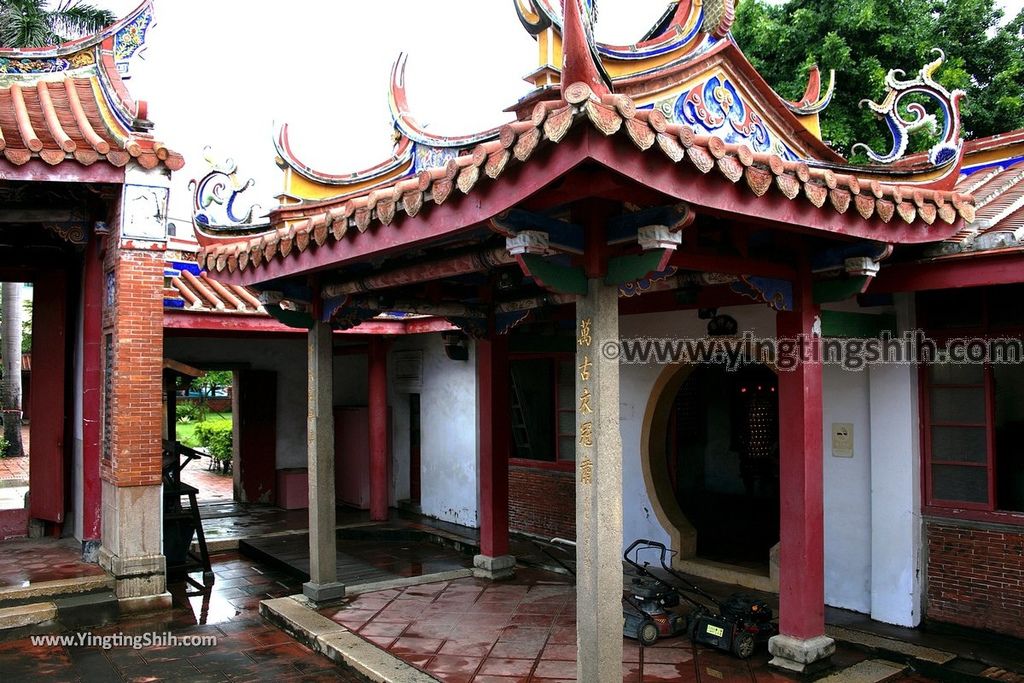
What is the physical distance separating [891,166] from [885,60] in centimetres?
879

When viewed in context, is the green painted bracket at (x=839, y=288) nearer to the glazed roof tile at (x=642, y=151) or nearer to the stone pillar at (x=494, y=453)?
the glazed roof tile at (x=642, y=151)

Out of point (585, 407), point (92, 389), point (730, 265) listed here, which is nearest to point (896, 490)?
point (730, 265)

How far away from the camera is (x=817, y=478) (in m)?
5.28

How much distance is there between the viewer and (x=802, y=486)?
17.1 feet

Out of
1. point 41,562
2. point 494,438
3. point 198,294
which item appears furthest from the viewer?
point 198,294

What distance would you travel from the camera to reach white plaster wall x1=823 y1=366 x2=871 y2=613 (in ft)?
21.2

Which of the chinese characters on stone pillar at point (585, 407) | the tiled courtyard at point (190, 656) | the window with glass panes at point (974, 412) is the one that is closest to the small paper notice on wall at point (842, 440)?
the window with glass panes at point (974, 412)

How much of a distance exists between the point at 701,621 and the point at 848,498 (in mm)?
1753

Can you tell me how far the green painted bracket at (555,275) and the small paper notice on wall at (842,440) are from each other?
3.43m

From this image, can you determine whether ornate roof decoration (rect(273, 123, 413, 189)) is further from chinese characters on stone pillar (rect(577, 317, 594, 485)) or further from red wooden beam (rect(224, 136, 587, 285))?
chinese characters on stone pillar (rect(577, 317, 594, 485))

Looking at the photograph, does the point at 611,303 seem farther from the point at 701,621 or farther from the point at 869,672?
the point at 869,672

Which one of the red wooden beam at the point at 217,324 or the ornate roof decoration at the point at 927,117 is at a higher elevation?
the ornate roof decoration at the point at 927,117

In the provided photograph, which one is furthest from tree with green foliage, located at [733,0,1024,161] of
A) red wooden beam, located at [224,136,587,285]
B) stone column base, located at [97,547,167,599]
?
stone column base, located at [97,547,167,599]

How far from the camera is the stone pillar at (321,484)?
275 inches
